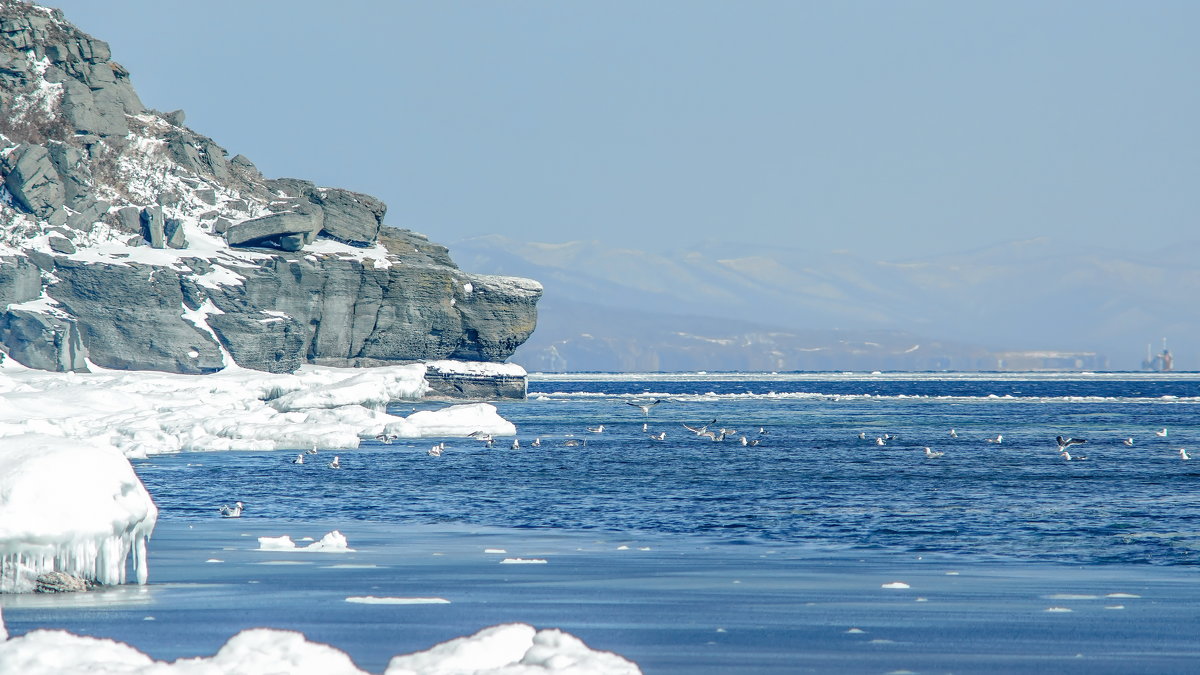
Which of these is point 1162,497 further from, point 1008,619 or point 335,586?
point 335,586

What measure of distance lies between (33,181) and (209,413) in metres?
40.3

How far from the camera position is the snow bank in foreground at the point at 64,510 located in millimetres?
17578

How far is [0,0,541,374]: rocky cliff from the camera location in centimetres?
8775

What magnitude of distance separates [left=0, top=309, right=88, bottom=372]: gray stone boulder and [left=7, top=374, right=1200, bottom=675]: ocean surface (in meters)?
39.1

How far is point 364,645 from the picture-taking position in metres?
15.2

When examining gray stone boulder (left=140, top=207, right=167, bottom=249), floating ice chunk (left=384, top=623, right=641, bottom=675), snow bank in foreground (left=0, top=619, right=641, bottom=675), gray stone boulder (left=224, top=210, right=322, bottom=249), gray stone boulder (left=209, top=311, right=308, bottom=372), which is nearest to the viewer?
snow bank in foreground (left=0, top=619, right=641, bottom=675)

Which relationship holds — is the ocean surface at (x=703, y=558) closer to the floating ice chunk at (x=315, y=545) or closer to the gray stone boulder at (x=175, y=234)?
the floating ice chunk at (x=315, y=545)

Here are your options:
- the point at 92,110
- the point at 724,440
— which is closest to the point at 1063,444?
the point at 724,440

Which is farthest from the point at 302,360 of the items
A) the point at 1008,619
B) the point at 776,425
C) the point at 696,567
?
the point at 1008,619

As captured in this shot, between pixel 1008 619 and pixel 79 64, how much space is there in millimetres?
99748

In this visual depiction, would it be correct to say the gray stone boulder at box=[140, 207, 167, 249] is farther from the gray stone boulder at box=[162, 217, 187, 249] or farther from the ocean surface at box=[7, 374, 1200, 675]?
the ocean surface at box=[7, 374, 1200, 675]

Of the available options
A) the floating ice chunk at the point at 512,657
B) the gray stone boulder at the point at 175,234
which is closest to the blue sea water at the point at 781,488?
the floating ice chunk at the point at 512,657

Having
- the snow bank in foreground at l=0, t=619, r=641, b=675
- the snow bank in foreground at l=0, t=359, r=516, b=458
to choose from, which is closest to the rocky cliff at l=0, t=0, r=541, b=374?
the snow bank in foreground at l=0, t=359, r=516, b=458

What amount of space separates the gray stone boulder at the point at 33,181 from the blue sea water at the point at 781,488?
143 ft
